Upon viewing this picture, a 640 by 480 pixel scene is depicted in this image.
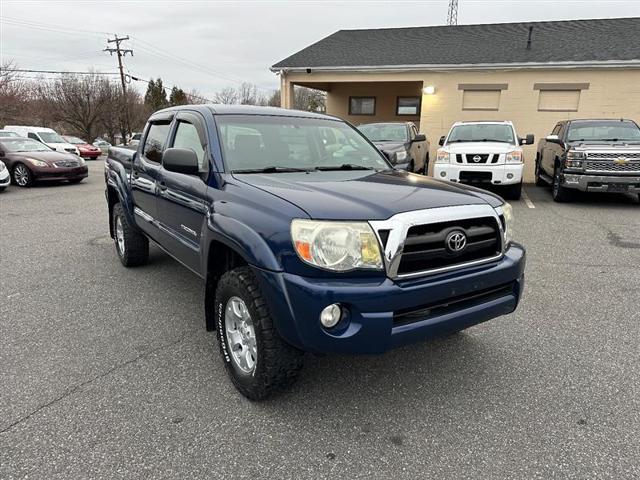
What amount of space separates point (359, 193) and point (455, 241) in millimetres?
601

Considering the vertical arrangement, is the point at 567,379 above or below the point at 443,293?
below

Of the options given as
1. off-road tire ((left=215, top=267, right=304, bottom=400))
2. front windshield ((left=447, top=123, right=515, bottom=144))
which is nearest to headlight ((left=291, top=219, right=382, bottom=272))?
off-road tire ((left=215, top=267, right=304, bottom=400))

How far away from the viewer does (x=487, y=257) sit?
104 inches

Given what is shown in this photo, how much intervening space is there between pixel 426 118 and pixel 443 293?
14.1 metres

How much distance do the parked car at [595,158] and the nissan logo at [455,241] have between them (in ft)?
25.3

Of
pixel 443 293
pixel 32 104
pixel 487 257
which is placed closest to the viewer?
pixel 443 293

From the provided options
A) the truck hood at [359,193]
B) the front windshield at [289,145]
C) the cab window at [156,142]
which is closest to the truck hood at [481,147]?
the front windshield at [289,145]

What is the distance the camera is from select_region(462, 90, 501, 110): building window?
1465 cm

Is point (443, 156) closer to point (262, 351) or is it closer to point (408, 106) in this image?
point (262, 351)

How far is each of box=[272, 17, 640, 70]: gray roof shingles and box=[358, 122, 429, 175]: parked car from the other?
16.4ft

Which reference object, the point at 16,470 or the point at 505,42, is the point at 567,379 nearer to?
the point at 16,470

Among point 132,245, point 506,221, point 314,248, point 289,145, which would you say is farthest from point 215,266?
point 132,245

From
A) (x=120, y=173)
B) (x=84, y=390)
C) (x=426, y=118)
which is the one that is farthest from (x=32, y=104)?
(x=84, y=390)

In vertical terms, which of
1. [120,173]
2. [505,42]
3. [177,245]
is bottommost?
[177,245]
